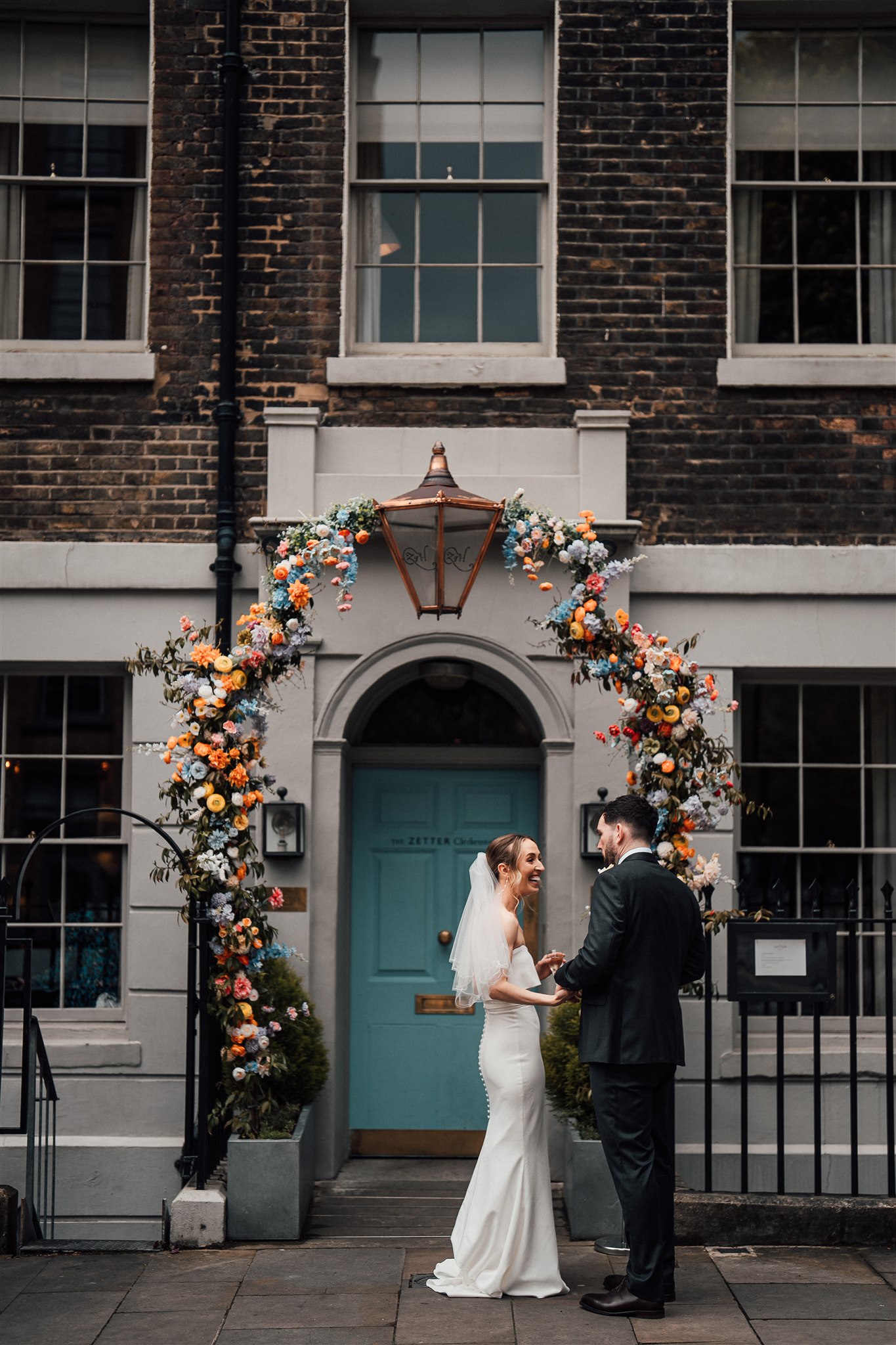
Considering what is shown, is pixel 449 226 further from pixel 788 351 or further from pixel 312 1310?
pixel 312 1310

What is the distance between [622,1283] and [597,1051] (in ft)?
3.18

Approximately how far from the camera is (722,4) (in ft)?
27.1

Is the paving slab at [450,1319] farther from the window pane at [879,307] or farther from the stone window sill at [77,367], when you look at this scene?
the window pane at [879,307]

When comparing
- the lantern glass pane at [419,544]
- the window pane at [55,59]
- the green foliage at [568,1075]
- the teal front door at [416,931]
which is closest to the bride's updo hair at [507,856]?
the green foliage at [568,1075]

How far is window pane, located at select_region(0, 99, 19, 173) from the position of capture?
8477 millimetres

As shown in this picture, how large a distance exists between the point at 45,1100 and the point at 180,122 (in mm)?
5584

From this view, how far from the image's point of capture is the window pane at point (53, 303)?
845cm

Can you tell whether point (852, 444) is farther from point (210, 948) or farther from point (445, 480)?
point (210, 948)

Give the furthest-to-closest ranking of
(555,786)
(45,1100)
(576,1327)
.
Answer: (555,786) → (45,1100) → (576,1327)

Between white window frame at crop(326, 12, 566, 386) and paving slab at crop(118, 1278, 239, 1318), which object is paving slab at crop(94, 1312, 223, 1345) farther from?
white window frame at crop(326, 12, 566, 386)

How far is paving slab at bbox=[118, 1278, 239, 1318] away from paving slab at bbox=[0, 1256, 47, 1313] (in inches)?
18.4

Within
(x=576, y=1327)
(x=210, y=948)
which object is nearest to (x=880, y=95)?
(x=210, y=948)

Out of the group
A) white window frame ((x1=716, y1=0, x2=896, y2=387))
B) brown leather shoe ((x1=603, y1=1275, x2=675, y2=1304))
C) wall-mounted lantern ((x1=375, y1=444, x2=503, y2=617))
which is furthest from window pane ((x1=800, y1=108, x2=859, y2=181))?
brown leather shoe ((x1=603, y1=1275, x2=675, y2=1304))

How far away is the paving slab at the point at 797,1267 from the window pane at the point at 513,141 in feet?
20.0
